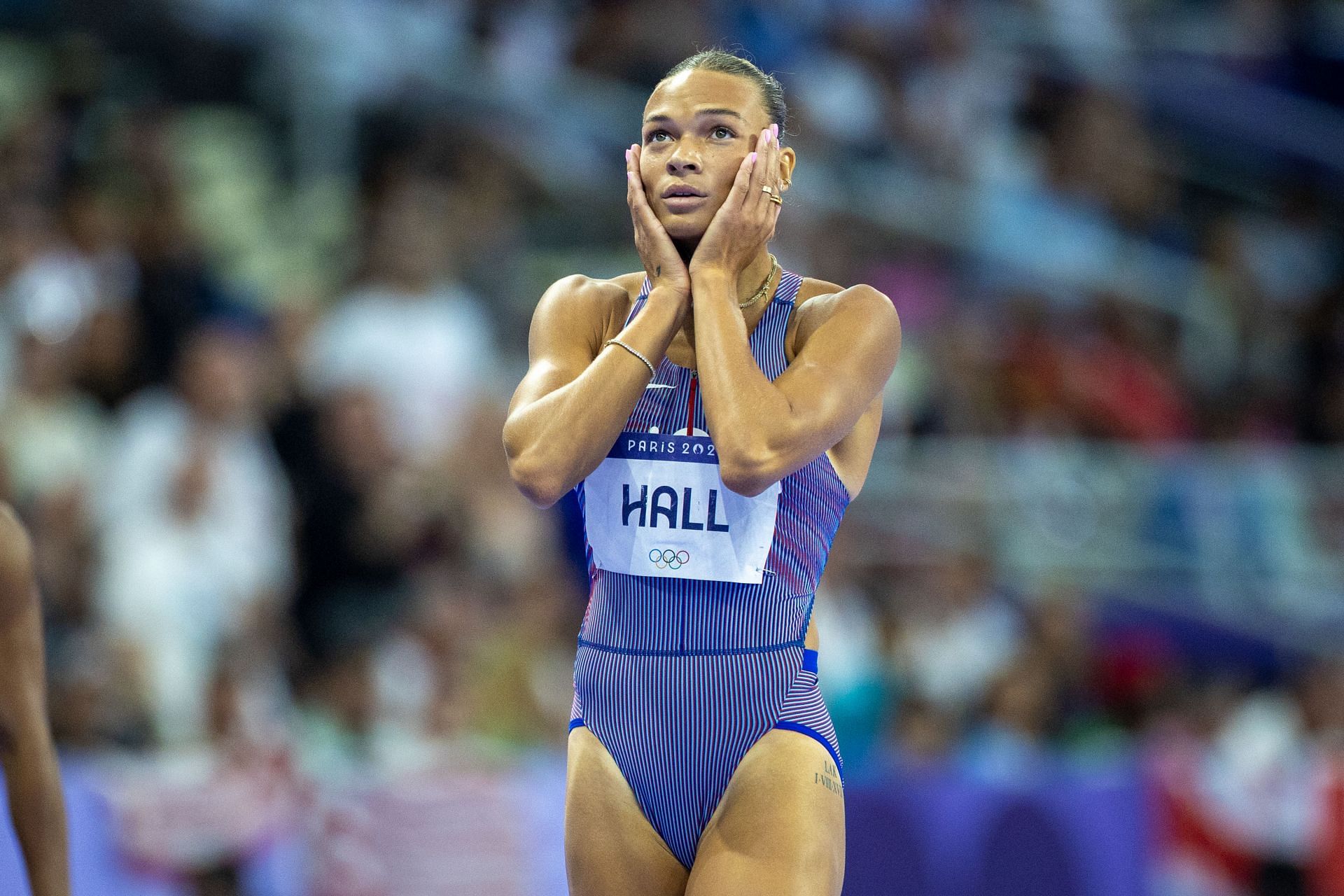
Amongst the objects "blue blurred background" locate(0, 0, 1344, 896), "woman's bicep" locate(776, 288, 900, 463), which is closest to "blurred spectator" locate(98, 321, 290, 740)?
"blue blurred background" locate(0, 0, 1344, 896)

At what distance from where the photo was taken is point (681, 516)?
11.3 feet

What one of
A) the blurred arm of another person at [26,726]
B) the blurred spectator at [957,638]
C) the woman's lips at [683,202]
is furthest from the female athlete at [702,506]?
the blurred spectator at [957,638]

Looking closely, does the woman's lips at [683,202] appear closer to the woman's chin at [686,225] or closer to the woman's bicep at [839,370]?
the woman's chin at [686,225]

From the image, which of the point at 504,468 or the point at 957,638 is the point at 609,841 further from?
the point at 957,638

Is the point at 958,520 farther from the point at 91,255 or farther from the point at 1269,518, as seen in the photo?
the point at 91,255

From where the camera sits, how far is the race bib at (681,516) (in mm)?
3438

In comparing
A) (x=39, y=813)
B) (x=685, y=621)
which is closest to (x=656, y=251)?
(x=685, y=621)

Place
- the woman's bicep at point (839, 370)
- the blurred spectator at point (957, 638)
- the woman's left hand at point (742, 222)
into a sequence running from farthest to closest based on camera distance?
the blurred spectator at point (957, 638) → the woman's left hand at point (742, 222) → the woman's bicep at point (839, 370)

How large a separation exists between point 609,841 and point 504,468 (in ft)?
16.6

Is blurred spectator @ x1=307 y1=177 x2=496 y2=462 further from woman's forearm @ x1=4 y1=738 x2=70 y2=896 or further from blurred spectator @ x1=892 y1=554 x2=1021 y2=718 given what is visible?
woman's forearm @ x1=4 y1=738 x2=70 y2=896

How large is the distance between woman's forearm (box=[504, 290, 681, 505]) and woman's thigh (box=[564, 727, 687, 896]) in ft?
1.98

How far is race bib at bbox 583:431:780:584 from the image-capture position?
3.44 metres

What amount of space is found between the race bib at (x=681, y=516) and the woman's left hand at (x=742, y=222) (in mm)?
367

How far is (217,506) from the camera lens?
24.6 feet
